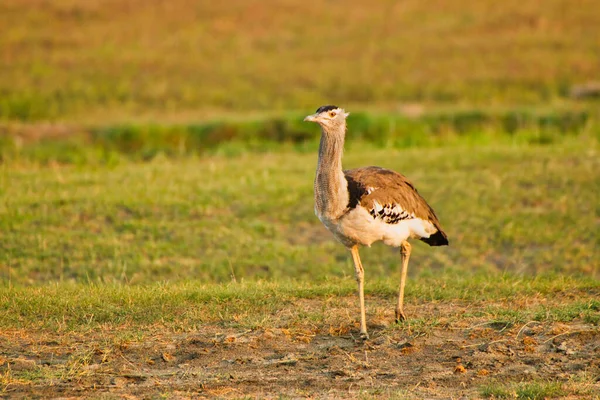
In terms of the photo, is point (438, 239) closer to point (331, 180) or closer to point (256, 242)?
point (331, 180)

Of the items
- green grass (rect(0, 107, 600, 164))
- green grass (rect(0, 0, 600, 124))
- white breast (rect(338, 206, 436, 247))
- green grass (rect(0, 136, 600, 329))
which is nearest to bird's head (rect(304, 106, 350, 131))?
white breast (rect(338, 206, 436, 247))

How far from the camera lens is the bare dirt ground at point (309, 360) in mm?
4949

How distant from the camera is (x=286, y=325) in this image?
19.9 ft

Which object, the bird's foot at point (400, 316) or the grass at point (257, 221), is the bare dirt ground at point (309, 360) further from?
the grass at point (257, 221)

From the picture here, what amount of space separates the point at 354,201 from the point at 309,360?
1.11 meters

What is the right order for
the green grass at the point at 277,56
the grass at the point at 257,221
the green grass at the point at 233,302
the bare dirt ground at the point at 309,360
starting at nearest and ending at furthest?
the bare dirt ground at the point at 309,360 < the green grass at the point at 233,302 < the grass at the point at 257,221 < the green grass at the point at 277,56

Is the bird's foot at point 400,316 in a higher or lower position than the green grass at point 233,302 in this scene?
higher

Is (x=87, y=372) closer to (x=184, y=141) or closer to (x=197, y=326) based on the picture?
(x=197, y=326)

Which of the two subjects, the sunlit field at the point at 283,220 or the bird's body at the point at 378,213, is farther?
the bird's body at the point at 378,213

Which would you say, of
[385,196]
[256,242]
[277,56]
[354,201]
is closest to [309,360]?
[354,201]

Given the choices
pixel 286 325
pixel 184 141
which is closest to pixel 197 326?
pixel 286 325

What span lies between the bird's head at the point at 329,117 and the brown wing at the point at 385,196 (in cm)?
43

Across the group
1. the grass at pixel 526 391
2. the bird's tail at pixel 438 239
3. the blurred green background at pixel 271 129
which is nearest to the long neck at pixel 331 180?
the bird's tail at pixel 438 239

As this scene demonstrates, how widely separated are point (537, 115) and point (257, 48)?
412 inches
